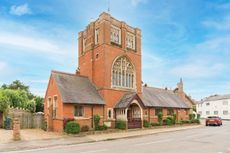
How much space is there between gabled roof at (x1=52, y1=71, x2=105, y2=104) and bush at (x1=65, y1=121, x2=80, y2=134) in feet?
8.59

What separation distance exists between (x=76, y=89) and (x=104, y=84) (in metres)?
3.70

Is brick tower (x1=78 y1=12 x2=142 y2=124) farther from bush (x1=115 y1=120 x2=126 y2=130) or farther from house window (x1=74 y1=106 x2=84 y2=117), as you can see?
house window (x1=74 y1=106 x2=84 y2=117)

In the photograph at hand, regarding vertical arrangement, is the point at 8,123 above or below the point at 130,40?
below

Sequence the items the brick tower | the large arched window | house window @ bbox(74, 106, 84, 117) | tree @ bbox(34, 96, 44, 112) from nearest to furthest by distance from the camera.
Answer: house window @ bbox(74, 106, 84, 117) < the brick tower < the large arched window < tree @ bbox(34, 96, 44, 112)

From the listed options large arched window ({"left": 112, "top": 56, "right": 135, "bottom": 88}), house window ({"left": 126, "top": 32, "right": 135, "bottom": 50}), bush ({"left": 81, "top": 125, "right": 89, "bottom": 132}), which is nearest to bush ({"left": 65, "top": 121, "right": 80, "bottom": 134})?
bush ({"left": 81, "top": 125, "right": 89, "bottom": 132})

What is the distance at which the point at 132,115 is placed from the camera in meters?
32.9

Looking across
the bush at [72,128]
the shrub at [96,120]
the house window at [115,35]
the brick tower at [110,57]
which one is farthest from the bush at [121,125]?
the house window at [115,35]

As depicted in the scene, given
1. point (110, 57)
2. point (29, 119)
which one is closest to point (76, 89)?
point (110, 57)

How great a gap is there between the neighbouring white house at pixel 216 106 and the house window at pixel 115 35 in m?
57.3

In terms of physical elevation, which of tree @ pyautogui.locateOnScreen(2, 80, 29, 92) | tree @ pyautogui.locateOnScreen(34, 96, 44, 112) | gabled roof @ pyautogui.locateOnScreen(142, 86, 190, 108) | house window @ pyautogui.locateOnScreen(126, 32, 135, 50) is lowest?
tree @ pyautogui.locateOnScreen(34, 96, 44, 112)

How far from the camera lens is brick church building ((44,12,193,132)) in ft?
89.5

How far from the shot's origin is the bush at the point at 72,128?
24156 millimetres

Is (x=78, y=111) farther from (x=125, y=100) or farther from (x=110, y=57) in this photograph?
(x=110, y=57)

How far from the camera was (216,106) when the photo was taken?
81.6 m
